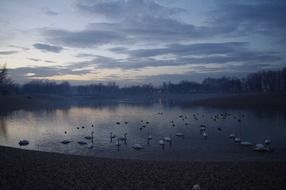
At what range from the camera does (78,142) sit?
28172 millimetres

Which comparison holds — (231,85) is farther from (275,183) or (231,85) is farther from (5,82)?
(275,183)

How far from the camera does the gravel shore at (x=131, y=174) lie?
41.0 ft

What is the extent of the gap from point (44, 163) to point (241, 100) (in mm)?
67195

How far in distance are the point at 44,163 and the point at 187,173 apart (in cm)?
926

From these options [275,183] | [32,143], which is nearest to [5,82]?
[32,143]

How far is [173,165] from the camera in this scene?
55.0 ft

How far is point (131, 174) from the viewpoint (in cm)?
1451

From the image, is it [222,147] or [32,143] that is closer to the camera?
[222,147]

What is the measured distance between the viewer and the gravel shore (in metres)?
12.5

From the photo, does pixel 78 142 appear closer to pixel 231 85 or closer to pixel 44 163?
pixel 44 163

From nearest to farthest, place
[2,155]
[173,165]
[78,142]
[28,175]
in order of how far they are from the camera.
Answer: [28,175], [173,165], [2,155], [78,142]

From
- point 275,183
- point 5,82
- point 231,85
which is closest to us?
point 275,183

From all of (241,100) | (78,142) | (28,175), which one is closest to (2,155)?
(28,175)

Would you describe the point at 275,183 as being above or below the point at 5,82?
below
